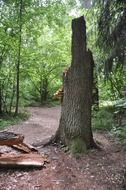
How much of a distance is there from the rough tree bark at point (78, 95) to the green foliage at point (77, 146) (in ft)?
0.19

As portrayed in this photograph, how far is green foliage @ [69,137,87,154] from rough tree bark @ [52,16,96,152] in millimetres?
57

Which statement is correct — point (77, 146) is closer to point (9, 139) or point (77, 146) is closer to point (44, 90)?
point (9, 139)

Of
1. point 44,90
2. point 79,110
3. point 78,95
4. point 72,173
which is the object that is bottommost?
point 72,173

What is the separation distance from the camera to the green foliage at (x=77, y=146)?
6621mm

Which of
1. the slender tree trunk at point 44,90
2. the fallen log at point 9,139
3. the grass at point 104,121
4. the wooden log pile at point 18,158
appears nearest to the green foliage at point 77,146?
the wooden log pile at point 18,158

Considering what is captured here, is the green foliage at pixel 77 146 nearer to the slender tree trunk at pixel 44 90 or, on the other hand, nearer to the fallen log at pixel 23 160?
the fallen log at pixel 23 160

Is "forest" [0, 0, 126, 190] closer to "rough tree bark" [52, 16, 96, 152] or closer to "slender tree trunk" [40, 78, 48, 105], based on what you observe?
"rough tree bark" [52, 16, 96, 152]

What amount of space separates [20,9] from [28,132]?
5.60m

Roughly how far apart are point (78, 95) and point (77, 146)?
123cm

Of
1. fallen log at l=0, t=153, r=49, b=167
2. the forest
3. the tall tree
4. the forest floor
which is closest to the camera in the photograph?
the forest floor

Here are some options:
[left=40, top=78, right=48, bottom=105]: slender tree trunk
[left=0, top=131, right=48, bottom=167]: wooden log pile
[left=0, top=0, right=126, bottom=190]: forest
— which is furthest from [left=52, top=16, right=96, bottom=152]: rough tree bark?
[left=40, top=78, right=48, bottom=105]: slender tree trunk

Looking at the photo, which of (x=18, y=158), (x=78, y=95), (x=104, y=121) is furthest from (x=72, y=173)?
(x=104, y=121)

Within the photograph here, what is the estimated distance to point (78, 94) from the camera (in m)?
7.04

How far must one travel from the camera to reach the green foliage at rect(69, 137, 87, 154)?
6.62 m
